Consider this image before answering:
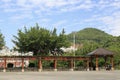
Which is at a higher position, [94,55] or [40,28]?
[40,28]

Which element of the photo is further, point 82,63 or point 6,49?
point 6,49

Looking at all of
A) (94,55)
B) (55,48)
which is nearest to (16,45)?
(55,48)

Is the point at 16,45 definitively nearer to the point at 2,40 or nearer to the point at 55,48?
the point at 2,40

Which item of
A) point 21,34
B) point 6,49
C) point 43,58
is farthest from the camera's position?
point 6,49

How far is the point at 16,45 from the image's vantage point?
7800cm

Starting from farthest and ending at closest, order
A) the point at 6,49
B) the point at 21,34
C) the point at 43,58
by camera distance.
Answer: the point at 6,49, the point at 21,34, the point at 43,58

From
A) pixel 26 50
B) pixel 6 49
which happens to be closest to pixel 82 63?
pixel 26 50

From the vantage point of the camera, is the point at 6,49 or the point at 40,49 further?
the point at 6,49

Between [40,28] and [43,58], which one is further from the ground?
[40,28]

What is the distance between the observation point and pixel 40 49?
76625 mm

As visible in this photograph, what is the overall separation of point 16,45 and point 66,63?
41.3 feet

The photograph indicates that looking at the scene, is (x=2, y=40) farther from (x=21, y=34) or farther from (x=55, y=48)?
(x=55, y=48)

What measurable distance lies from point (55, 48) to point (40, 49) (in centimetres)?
384

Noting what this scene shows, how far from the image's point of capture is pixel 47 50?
7712 centimetres
